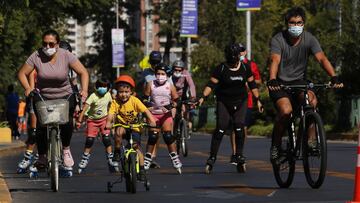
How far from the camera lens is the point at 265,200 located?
39.2ft

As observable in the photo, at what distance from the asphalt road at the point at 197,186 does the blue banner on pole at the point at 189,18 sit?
107 ft

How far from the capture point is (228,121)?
1719 cm

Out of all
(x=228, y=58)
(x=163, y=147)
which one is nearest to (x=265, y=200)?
(x=228, y=58)

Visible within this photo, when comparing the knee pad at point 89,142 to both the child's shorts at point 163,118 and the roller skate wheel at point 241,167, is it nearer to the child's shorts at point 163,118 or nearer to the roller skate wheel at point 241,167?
the child's shorts at point 163,118

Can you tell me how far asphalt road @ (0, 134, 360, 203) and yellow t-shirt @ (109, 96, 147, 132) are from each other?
2.59 ft

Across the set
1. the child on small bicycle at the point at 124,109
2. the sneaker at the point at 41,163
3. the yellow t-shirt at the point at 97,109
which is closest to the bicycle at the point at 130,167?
the child on small bicycle at the point at 124,109

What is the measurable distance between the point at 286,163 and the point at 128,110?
2122 millimetres

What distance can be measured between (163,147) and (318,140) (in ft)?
49.1

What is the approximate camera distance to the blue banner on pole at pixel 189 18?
52.8m

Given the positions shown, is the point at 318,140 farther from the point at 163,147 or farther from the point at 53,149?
the point at 163,147

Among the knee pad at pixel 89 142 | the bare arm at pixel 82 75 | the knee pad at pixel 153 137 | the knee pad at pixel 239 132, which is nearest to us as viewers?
the bare arm at pixel 82 75

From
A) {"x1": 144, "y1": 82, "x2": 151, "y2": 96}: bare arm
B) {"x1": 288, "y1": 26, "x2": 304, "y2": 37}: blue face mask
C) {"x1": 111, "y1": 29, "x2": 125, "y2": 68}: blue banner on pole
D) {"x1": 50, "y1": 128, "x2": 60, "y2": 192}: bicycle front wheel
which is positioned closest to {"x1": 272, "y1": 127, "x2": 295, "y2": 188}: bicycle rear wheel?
{"x1": 288, "y1": 26, "x2": 304, "y2": 37}: blue face mask

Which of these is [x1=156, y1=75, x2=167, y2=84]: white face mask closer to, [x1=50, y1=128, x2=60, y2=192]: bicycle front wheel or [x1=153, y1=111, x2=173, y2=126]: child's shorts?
[x1=153, y1=111, x2=173, y2=126]: child's shorts

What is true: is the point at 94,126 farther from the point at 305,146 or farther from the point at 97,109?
the point at 305,146
